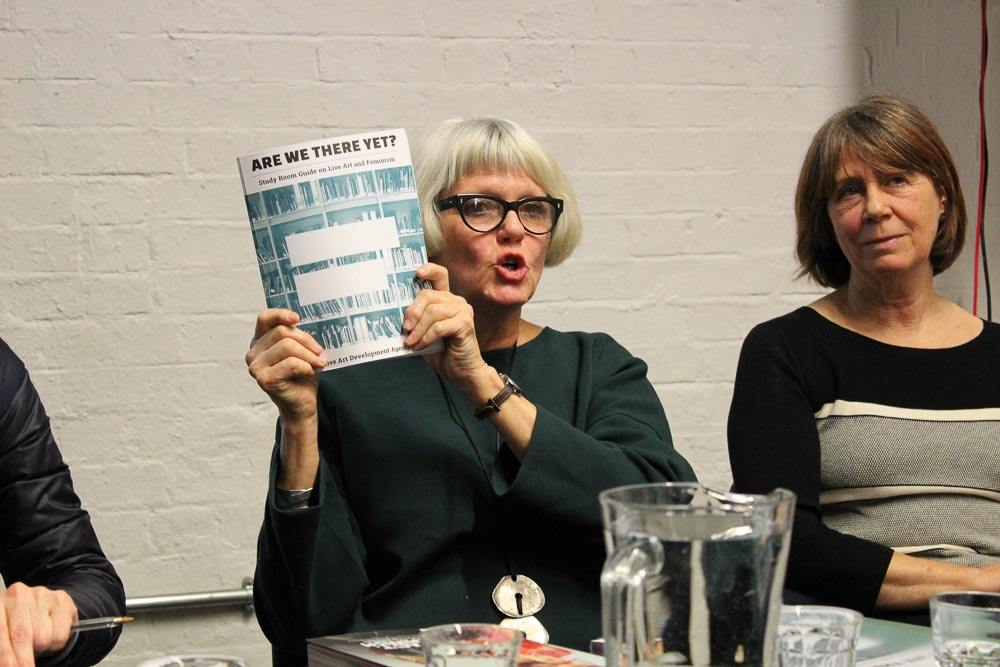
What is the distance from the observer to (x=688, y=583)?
0.64m

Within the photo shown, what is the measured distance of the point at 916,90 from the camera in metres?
2.54

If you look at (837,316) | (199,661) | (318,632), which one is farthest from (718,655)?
(837,316)

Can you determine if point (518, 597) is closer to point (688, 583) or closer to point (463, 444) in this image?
point (463, 444)

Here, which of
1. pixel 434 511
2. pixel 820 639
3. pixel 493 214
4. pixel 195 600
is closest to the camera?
pixel 820 639

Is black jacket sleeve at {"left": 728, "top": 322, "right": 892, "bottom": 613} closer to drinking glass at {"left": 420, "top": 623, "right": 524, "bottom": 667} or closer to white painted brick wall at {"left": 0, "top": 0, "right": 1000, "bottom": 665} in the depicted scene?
white painted brick wall at {"left": 0, "top": 0, "right": 1000, "bottom": 665}

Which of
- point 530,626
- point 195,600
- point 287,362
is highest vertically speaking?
point 287,362

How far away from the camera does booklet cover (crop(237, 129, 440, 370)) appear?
1.07 meters

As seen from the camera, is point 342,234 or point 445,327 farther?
point 445,327

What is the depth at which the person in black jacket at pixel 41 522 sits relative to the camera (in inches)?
49.0

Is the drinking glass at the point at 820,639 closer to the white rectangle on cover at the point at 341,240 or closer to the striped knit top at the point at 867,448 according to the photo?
the white rectangle on cover at the point at 341,240

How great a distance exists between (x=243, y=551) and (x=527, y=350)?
2.94 feet

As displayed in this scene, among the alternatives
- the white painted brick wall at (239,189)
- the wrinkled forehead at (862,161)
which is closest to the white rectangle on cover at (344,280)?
the wrinkled forehead at (862,161)

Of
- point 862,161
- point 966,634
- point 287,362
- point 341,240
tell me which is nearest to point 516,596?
point 287,362

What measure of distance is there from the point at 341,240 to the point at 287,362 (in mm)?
172
